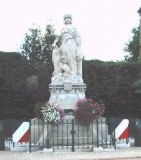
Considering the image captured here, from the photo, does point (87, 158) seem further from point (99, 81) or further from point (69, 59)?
point (99, 81)

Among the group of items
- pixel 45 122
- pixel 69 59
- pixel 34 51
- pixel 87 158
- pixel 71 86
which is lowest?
pixel 87 158

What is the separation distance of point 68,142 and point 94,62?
13575mm

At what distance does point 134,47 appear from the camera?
42500 mm

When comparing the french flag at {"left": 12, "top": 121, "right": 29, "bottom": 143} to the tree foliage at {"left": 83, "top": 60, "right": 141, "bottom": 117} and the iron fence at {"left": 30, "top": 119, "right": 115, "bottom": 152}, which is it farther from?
the tree foliage at {"left": 83, "top": 60, "right": 141, "bottom": 117}

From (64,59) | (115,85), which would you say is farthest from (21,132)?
(115,85)

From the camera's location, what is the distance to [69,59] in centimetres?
1619

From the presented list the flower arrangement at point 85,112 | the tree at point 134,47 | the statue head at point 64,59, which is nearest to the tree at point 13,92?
the statue head at point 64,59

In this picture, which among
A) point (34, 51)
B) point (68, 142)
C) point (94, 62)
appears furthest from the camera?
point (34, 51)

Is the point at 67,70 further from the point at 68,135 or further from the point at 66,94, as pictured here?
the point at 68,135

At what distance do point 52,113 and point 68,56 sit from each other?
2707 mm

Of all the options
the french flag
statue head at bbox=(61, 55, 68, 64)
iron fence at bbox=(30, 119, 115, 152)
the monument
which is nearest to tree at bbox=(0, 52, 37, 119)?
the monument

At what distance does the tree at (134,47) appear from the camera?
138 ft

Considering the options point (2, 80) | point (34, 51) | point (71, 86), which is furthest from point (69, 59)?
point (34, 51)

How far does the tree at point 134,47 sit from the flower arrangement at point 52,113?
27737 mm
